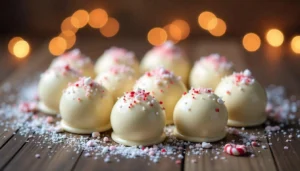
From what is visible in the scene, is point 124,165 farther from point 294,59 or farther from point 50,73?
point 294,59

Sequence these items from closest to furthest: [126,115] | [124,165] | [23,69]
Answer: [124,165]
[126,115]
[23,69]

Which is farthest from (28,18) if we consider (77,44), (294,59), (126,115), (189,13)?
(126,115)

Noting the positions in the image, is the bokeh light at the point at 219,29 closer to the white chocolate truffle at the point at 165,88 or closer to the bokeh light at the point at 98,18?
the bokeh light at the point at 98,18

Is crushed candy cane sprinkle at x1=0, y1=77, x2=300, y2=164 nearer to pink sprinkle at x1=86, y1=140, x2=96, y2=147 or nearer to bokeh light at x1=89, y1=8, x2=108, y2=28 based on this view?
pink sprinkle at x1=86, y1=140, x2=96, y2=147

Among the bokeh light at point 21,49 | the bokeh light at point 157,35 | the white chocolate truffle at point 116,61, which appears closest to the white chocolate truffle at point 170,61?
the white chocolate truffle at point 116,61

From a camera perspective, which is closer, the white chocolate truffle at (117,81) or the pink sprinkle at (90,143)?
the pink sprinkle at (90,143)

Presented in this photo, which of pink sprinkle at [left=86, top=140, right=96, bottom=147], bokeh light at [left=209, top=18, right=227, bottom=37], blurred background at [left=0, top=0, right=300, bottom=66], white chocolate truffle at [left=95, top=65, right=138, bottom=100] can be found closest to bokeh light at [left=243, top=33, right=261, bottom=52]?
blurred background at [left=0, top=0, right=300, bottom=66]
